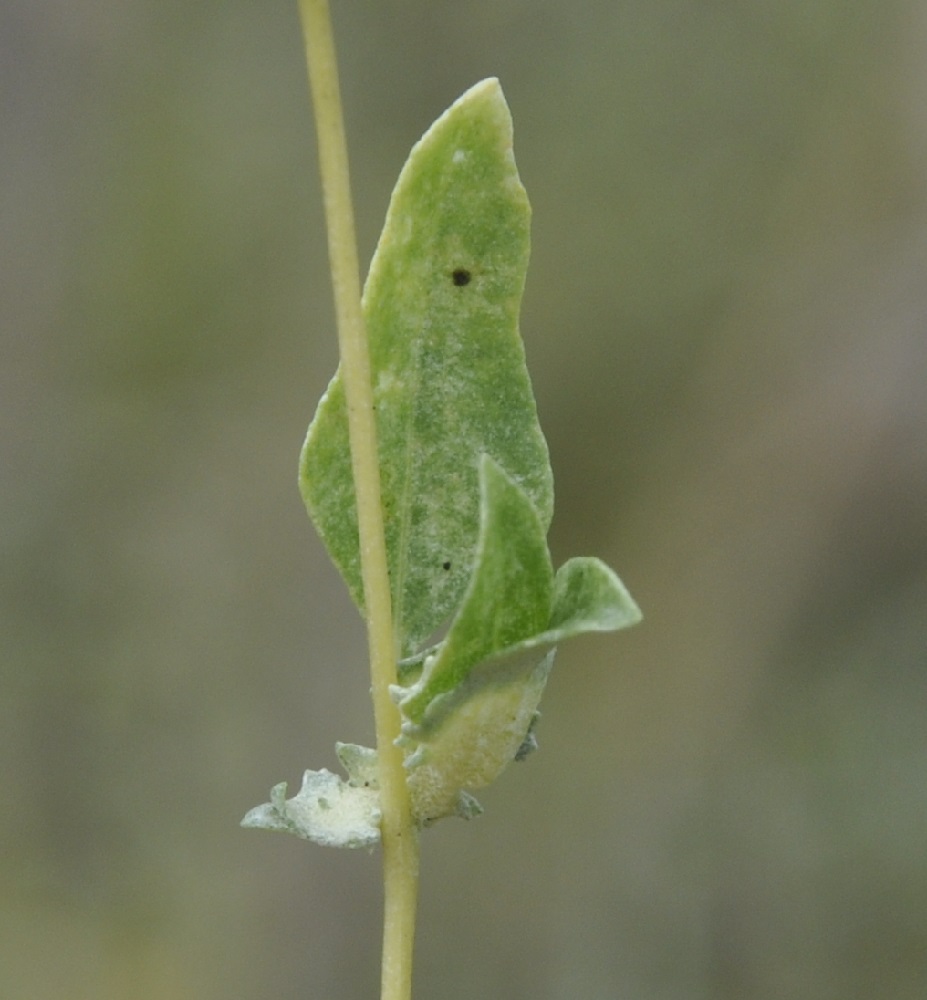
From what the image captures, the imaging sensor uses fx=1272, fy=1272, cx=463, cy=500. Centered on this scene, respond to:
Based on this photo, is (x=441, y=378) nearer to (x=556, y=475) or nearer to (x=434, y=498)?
(x=434, y=498)

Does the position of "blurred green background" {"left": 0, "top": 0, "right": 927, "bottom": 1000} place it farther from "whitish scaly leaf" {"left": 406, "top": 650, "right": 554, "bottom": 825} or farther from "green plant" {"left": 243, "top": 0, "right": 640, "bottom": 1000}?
"whitish scaly leaf" {"left": 406, "top": 650, "right": 554, "bottom": 825}

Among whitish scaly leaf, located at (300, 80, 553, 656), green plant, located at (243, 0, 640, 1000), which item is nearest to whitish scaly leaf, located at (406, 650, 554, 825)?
green plant, located at (243, 0, 640, 1000)

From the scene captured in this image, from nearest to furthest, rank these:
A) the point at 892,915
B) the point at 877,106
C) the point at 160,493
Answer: the point at 892,915 < the point at 877,106 < the point at 160,493

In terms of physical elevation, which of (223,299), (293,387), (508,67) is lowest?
(293,387)

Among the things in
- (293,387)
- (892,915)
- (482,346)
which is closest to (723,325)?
(293,387)

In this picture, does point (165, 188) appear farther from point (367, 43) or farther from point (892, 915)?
point (892, 915)

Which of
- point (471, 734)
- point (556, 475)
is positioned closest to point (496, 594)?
point (471, 734)

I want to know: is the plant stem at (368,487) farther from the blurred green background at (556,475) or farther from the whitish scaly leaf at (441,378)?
the blurred green background at (556,475)

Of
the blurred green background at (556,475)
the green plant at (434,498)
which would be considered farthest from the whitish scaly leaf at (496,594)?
the blurred green background at (556,475)
